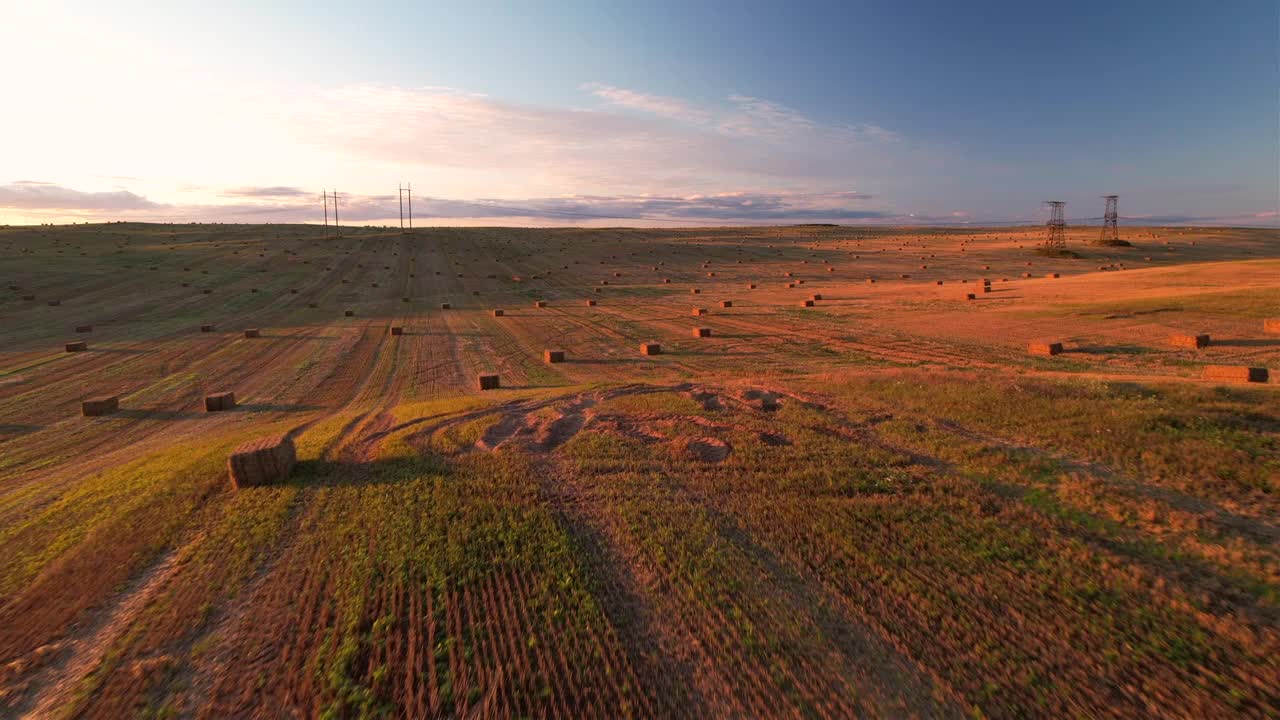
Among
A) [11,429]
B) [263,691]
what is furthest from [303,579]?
[11,429]

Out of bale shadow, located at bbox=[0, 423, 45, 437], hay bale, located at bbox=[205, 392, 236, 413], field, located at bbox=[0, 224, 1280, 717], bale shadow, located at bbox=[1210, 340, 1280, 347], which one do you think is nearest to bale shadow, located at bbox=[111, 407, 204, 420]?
field, located at bbox=[0, 224, 1280, 717]

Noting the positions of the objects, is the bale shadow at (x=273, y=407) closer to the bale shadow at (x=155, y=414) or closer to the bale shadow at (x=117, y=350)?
the bale shadow at (x=155, y=414)

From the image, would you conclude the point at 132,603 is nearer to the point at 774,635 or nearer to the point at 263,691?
the point at 263,691

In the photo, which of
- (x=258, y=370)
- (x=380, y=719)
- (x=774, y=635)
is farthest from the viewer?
(x=258, y=370)

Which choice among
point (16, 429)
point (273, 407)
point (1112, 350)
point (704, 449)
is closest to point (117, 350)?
point (16, 429)

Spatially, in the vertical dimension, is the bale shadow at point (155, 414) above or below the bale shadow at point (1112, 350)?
below

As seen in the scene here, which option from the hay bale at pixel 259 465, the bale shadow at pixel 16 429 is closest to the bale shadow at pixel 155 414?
the bale shadow at pixel 16 429
